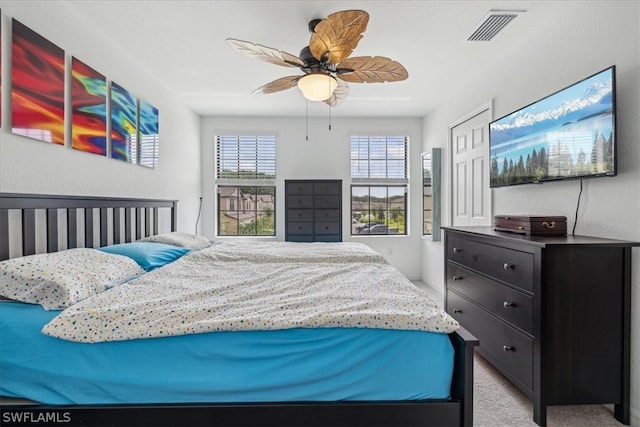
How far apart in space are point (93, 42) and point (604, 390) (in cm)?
410

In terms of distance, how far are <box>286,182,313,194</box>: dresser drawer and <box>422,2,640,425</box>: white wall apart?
8.34ft

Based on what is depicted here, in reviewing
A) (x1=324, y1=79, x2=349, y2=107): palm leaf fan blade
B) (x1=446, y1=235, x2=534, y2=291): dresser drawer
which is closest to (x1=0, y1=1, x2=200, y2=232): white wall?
(x1=324, y1=79, x2=349, y2=107): palm leaf fan blade

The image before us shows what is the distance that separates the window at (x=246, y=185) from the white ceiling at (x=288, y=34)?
135cm

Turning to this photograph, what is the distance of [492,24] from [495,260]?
1789mm

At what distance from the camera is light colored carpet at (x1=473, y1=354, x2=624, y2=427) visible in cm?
175

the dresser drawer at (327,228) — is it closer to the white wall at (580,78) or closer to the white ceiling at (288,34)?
the white ceiling at (288,34)

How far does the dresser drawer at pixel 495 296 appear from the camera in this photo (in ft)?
5.96

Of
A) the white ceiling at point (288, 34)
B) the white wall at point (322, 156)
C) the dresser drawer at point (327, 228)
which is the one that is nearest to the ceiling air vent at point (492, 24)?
the white ceiling at point (288, 34)

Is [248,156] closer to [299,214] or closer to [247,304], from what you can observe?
[299,214]

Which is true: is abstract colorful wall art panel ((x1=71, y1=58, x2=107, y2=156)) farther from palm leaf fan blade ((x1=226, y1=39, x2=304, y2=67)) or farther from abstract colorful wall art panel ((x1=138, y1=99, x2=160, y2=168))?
palm leaf fan blade ((x1=226, y1=39, x2=304, y2=67))

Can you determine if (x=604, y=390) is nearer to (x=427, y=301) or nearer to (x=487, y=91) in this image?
(x=427, y=301)

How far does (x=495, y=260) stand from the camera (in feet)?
6.94

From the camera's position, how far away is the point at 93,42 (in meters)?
2.50

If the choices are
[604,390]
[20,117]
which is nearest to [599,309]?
[604,390]
